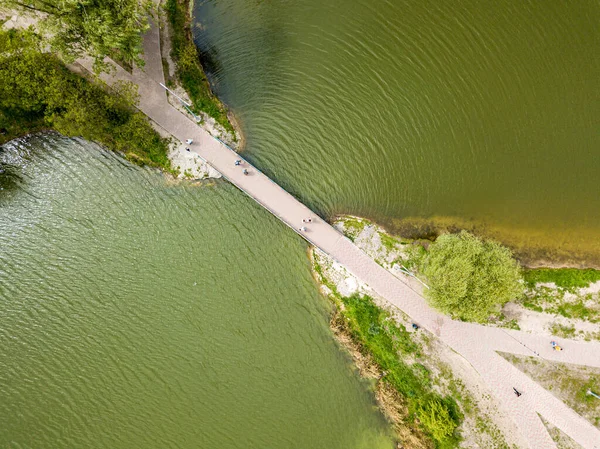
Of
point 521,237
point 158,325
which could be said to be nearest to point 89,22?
point 158,325

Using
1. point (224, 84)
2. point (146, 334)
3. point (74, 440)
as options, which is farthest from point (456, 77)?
point (74, 440)

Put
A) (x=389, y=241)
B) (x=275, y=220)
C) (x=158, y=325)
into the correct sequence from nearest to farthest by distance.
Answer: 1. (x=389, y=241)
2. (x=158, y=325)
3. (x=275, y=220)

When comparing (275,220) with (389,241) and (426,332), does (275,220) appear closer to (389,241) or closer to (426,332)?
(389,241)

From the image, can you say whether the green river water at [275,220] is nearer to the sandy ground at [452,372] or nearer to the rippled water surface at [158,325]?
the rippled water surface at [158,325]

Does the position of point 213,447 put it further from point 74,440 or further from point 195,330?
point 74,440

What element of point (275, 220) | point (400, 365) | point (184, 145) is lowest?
point (400, 365)

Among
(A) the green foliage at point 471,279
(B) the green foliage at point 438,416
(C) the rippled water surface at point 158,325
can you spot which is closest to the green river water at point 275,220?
(C) the rippled water surface at point 158,325

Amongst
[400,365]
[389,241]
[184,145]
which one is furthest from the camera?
[184,145]
